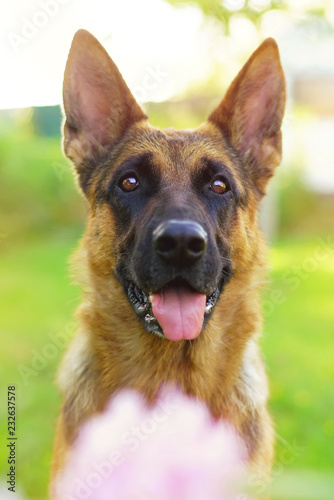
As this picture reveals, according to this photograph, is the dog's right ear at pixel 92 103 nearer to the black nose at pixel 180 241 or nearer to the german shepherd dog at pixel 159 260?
the german shepherd dog at pixel 159 260

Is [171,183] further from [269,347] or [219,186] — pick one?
[269,347]

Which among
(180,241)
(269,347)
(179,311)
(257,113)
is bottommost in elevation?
(269,347)

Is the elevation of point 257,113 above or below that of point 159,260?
above

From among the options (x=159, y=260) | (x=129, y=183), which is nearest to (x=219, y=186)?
(x=129, y=183)

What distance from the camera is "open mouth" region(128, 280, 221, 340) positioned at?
2.42 meters

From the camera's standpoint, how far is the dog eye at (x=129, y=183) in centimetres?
286

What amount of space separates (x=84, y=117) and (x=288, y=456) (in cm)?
306

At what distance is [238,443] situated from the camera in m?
2.64

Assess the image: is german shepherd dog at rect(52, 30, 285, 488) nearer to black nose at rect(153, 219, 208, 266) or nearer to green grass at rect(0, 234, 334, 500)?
black nose at rect(153, 219, 208, 266)

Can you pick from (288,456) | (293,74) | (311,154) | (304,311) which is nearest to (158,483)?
(288,456)

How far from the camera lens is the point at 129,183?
2863 mm

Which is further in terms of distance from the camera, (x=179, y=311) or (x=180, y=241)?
(x=179, y=311)

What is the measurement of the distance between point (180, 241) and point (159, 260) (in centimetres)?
17

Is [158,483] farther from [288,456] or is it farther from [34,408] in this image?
[34,408]
